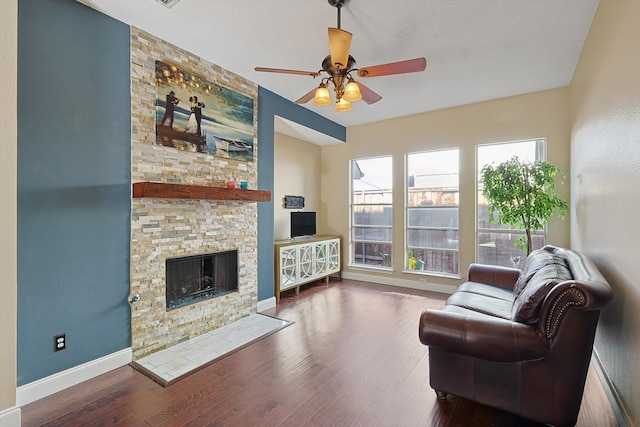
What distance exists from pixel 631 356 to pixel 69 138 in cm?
415

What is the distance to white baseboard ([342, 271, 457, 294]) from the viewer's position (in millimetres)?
4855

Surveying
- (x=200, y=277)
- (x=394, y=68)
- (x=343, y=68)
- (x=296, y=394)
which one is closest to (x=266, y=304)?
(x=200, y=277)

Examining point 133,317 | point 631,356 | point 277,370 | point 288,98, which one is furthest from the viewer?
point 288,98

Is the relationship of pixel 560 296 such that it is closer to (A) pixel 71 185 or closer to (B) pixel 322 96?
(B) pixel 322 96

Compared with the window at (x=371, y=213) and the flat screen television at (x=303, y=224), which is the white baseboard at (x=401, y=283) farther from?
the flat screen television at (x=303, y=224)

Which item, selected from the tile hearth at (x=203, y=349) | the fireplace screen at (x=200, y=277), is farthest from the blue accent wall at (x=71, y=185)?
the fireplace screen at (x=200, y=277)

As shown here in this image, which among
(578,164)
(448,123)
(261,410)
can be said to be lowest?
(261,410)

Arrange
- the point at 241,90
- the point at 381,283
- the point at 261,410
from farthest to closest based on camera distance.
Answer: the point at 381,283 → the point at 241,90 → the point at 261,410


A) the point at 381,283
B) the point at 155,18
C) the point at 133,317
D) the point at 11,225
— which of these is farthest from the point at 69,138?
the point at 381,283

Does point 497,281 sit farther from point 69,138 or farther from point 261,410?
point 69,138

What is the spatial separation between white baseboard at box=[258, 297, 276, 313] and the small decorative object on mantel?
175cm

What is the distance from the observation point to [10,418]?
1.77 meters

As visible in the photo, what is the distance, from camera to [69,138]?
234cm

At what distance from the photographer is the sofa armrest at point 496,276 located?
3285 millimetres
